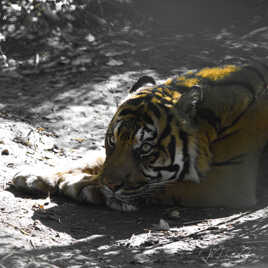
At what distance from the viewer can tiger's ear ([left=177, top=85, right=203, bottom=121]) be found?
3369 mm

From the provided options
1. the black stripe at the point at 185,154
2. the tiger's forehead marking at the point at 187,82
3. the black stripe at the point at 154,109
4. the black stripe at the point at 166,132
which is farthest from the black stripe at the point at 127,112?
the tiger's forehead marking at the point at 187,82

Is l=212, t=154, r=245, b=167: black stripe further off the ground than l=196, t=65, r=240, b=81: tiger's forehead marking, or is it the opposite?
l=196, t=65, r=240, b=81: tiger's forehead marking

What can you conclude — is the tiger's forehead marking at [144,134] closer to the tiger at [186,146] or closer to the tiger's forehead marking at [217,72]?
the tiger at [186,146]

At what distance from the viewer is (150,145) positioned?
11.0 feet

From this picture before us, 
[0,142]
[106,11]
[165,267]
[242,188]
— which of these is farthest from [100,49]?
[165,267]

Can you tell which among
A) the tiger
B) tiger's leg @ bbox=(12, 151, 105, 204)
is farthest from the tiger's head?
tiger's leg @ bbox=(12, 151, 105, 204)

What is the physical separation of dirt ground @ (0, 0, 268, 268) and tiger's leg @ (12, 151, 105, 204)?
0.08 m

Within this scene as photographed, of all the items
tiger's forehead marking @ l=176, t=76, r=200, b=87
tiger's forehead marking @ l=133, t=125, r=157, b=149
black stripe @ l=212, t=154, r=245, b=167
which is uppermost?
tiger's forehead marking @ l=176, t=76, r=200, b=87

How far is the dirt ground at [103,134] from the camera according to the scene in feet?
8.97

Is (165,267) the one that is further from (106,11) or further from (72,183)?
(106,11)

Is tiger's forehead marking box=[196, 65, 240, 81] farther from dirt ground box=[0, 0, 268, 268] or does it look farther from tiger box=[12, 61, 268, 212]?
dirt ground box=[0, 0, 268, 268]

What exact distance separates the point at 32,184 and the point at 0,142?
2.80ft

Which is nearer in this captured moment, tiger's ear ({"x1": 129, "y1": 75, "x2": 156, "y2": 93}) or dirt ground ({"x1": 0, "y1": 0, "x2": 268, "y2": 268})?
dirt ground ({"x1": 0, "y1": 0, "x2": 268, "y2": 268})

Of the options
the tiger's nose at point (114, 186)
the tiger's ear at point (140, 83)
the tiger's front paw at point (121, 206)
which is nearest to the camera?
the tiger's nose at point (114, 186)
